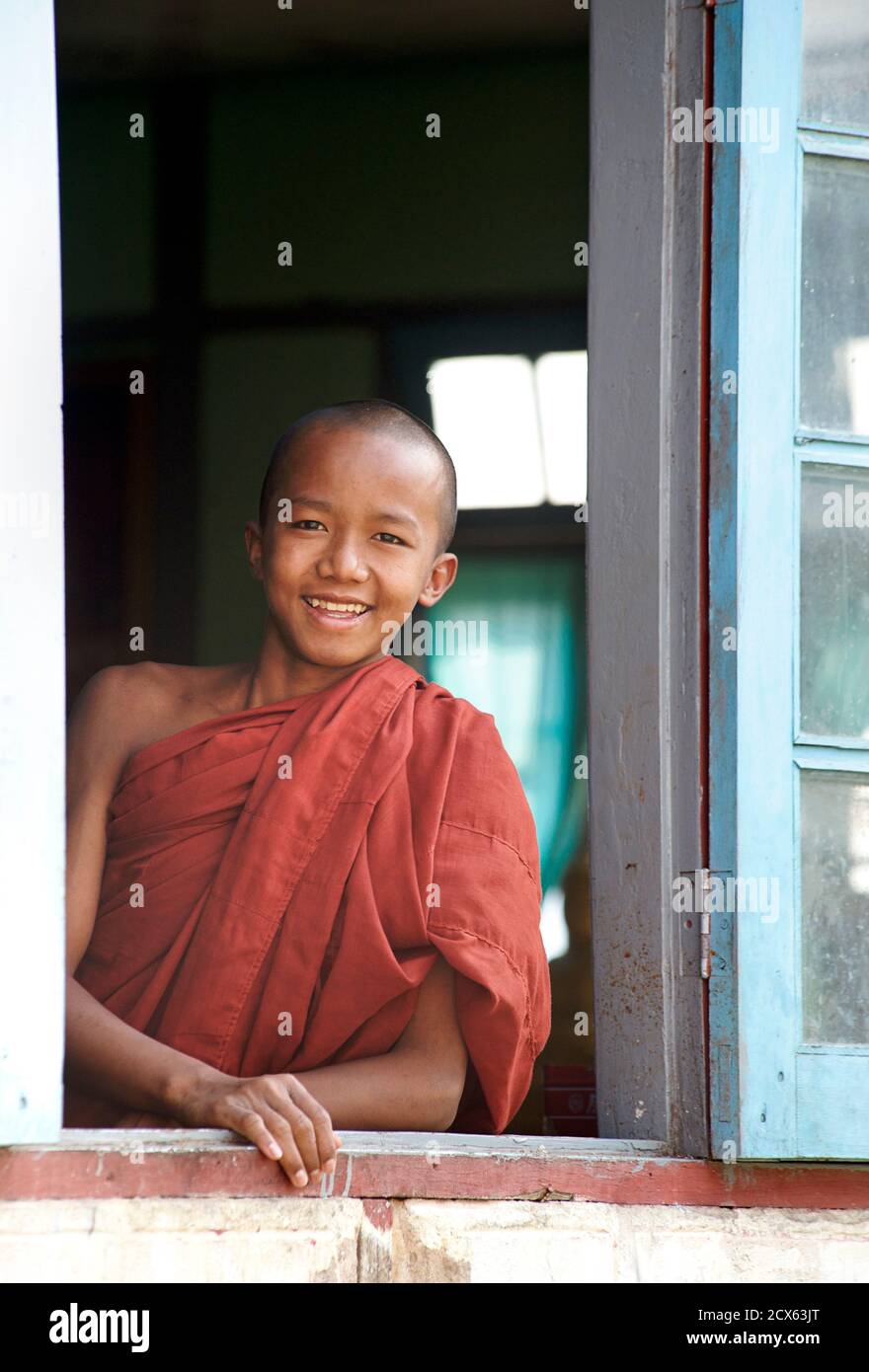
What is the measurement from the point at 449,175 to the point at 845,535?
3.19 m

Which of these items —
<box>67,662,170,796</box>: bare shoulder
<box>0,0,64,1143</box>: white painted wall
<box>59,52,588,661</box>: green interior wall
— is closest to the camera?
<box>0,0,64,1143</box>: white painted wall

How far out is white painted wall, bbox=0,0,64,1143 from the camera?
7.59 ft

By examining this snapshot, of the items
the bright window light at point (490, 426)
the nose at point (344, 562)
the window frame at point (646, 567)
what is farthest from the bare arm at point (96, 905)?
the bright window light at point (490, 426)

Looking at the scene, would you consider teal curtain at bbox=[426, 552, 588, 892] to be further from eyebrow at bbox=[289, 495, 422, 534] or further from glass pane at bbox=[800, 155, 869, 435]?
glass pane at bbox=[800, 155, 869, 435]

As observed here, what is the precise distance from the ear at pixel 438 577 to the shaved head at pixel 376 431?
0.03m

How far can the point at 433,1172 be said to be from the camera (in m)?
2.47

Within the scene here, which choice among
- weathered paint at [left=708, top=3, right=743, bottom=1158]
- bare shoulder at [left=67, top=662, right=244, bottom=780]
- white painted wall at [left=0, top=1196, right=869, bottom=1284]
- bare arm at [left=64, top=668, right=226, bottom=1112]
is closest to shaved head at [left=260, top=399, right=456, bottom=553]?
bare shoulder at [left=67, top=662, right=244, bottom=780]

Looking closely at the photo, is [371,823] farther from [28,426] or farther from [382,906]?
[28,426]

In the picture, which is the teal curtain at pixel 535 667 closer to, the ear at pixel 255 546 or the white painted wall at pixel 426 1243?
the ear at pixel 255 546

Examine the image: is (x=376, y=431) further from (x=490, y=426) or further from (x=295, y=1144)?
(x=490, y=426)

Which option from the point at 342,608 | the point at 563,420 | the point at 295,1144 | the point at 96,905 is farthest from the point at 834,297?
the point at 563,420

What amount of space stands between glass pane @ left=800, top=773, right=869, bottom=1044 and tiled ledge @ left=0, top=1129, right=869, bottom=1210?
0.79ft

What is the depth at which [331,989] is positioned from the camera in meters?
2.93

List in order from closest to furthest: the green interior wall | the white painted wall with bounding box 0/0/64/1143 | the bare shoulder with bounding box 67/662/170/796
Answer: the white painted wall with bounding box 0/0/64/1143 < the bare shoulder with bounding box 67/662/170/796 < the green interior wall
